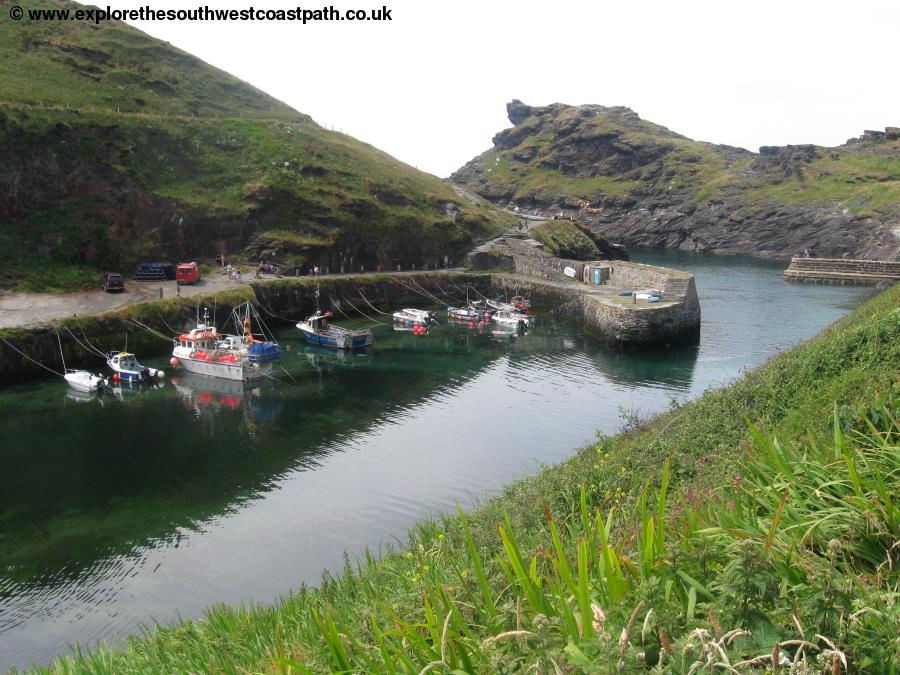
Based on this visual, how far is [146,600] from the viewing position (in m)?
17.4

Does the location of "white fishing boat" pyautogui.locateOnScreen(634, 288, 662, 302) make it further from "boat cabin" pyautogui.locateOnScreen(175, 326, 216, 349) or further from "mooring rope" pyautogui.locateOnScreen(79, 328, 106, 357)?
"mooring rope" pyautogui.locateOnScreen(79, 328, 106, 357)

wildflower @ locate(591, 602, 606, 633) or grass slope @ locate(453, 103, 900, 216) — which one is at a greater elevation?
grass slope @ locate(453, 103, 900, 216)

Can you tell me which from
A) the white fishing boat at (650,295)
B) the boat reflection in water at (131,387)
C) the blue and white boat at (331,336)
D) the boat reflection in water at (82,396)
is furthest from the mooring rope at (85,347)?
Result: the white fishing boat at (650,295)

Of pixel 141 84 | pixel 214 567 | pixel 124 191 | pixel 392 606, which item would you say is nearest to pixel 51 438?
pixel 214 567

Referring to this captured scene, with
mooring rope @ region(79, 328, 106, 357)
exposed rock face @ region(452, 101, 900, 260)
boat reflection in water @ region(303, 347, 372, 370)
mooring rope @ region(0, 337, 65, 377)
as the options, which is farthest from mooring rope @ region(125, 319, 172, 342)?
exposed rock face @ region(452, 101, 900, 260)

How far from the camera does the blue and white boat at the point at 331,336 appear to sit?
158 feet

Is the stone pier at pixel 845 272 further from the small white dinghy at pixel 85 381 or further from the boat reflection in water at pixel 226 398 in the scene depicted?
the small white dinghy at pixel 85 381

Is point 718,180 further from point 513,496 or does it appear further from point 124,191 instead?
point 513,496

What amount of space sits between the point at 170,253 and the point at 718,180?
415ft

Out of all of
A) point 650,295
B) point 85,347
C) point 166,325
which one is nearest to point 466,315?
point 650,295

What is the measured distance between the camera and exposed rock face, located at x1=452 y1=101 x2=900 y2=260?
11625 cm

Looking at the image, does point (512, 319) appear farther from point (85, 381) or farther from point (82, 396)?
point (82, 396)

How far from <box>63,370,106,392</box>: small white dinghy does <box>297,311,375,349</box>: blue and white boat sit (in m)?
15.9

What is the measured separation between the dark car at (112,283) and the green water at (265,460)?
985cm
